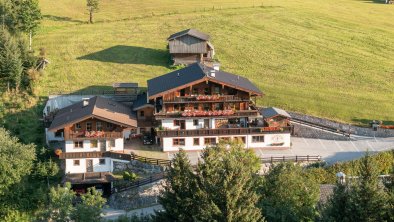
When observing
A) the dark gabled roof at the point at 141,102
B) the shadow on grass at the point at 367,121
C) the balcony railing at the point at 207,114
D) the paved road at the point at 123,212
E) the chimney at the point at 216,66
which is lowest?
the paved road at the point at 123,212

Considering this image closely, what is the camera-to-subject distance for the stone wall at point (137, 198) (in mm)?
53062

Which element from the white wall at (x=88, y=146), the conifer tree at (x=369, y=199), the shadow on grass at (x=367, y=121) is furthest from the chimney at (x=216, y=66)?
the conifer tree at (x=369, y=199)

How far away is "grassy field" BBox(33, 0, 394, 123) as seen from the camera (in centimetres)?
7250

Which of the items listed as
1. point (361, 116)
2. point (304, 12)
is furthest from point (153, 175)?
point (304, 12)

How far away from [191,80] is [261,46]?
31528 millimetres

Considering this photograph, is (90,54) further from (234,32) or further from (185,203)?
(185,203)

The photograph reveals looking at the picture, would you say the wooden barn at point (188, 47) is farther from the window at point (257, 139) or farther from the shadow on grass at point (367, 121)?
the shadow on grass at point (367, 121)

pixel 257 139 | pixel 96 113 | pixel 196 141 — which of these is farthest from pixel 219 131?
pixel 96 113

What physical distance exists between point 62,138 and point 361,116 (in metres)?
33.3

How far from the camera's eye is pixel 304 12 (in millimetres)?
105750

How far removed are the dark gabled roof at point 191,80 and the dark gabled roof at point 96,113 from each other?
11.4 ft

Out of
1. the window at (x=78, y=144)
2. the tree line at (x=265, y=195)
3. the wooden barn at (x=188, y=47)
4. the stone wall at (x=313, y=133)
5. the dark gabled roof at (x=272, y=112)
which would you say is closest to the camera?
the tree line at (x=265, y=195)

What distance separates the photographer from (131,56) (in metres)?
83.2

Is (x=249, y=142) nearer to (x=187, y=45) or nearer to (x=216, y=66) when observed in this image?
(x=216, y=66)
